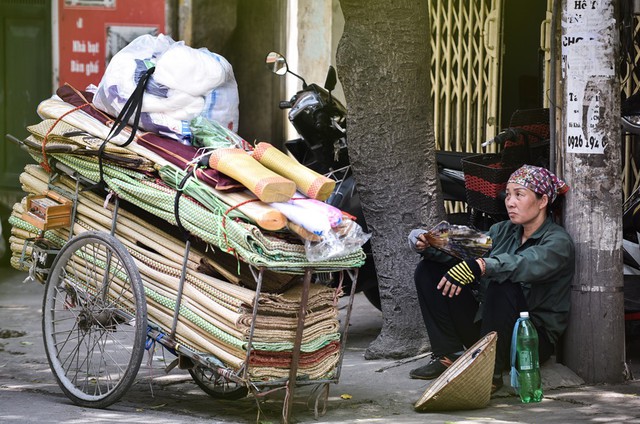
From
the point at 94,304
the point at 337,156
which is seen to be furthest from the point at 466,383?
the point at 337,156

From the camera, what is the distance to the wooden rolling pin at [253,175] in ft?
15.1

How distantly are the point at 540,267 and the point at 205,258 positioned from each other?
5.27 feet

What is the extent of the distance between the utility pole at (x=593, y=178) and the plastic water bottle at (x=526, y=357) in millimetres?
433

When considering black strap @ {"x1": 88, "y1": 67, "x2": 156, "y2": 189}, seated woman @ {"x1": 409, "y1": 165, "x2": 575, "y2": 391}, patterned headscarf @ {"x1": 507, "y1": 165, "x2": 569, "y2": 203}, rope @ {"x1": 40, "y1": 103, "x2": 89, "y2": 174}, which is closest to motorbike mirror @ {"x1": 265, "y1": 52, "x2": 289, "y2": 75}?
rope @ {"x1": 40, "y1": 103, "x2": 89, "y2": 174}

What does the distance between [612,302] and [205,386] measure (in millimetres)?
2108

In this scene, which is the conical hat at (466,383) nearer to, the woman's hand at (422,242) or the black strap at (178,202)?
the woman's hand at (422,242)

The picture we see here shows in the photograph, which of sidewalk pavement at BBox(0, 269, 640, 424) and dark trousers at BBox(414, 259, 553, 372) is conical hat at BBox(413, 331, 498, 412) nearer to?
sidewalk pavement at BBox(0, 269, 640, 424)

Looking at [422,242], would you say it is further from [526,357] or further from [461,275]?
[526,357]

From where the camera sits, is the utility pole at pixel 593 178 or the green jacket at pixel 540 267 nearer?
the green jacket at pixel 540 267

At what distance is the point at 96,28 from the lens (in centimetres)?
960

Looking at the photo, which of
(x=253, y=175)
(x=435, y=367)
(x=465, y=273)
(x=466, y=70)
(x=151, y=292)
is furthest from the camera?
(x=466, y=70)

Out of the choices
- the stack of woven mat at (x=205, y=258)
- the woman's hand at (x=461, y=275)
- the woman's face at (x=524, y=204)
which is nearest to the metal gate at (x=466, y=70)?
the woman's face at (x=524, y=204)

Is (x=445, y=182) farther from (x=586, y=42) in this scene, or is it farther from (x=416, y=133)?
(x=586, y=42)

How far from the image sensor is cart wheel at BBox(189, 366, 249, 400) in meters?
5.37
